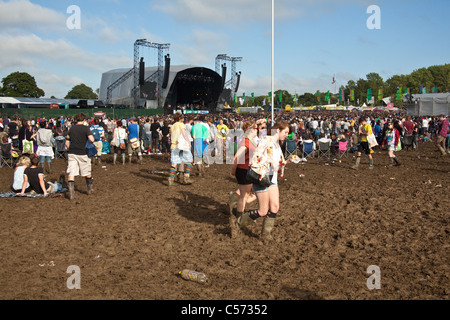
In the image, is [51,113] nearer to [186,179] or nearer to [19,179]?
[19,179]

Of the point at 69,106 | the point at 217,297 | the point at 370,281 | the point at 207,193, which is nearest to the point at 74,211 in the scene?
the point at 207,193

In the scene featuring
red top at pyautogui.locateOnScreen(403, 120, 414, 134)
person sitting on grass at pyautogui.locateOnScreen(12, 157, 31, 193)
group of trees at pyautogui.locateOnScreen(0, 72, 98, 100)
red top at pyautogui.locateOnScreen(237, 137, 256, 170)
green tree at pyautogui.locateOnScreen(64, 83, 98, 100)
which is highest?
green tree at pyautogui.locateOnScreen(64, 83, 98, 100)

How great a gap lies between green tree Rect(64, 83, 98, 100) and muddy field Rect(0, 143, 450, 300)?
14304 cm

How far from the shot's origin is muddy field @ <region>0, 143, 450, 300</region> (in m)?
4.34

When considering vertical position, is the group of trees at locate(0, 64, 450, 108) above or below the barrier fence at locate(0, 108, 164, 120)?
above

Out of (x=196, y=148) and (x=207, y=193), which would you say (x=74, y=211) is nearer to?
(x=207, y=193)

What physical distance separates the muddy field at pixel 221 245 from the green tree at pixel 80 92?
14304cm

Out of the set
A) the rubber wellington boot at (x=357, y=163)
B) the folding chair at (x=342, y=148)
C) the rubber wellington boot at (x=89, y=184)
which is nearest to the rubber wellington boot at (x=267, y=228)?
the rubber wellington boot at (x=89, y=184)

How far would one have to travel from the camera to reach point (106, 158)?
1695 centimetres

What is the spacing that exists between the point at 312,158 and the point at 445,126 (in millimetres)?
5879

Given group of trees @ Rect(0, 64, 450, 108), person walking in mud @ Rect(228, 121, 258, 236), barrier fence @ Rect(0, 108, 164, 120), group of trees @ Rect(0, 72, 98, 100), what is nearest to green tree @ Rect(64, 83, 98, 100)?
group of trees @ Rect(0, 64, 450, 108)

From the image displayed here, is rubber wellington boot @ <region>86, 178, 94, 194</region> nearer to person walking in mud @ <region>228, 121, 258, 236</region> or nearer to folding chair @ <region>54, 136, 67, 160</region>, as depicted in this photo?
person walking in mud @ <region>228, 121, 258, 236</region>

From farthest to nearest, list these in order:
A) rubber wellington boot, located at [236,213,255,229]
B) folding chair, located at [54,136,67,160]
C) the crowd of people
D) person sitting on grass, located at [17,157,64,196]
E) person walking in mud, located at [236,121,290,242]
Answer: folding chair, located at [54,136,67,160]
person sitting on grass, located at [17,157,64,196]
rubber wellington boot, located at [236,213,255,229]
the crowd of people
person walking in mud, located at [236,121,290,242]

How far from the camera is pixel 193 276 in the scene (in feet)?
14.9
